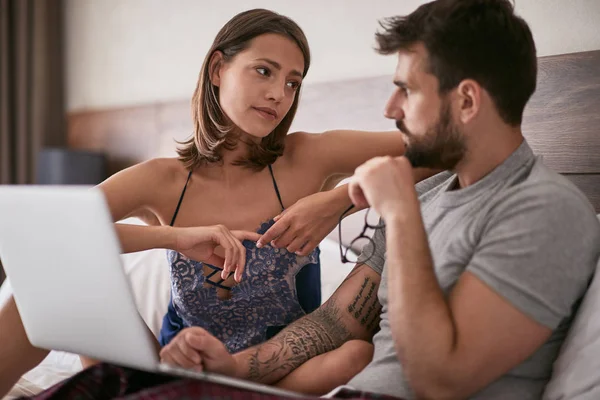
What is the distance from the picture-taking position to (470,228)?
0.94 meters

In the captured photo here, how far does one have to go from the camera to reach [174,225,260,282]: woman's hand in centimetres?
115

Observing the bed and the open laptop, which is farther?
the bed

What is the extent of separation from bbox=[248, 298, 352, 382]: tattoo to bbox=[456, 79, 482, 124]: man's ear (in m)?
0.44

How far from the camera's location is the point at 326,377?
42.2 inches

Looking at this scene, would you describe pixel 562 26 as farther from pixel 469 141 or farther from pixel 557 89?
pixel 469 141

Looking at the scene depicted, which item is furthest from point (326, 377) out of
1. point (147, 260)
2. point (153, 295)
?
point (147, 260)

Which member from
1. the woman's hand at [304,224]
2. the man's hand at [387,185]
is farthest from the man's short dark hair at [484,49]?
the woman's hand at [304,224]

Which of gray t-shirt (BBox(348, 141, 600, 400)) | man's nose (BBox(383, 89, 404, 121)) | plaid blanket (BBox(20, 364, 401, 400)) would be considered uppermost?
man's nose (BBox(383, 89, 404, 121))

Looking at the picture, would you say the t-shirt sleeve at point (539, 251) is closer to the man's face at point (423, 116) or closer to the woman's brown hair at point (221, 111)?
the man's face at point (423, 116)

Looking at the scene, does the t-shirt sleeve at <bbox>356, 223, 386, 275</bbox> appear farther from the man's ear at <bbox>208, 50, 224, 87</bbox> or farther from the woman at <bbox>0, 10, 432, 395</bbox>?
the man's ear at <bbox>208, 50, 224, 87</bbox>

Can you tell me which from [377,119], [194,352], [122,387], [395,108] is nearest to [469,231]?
[395,108]

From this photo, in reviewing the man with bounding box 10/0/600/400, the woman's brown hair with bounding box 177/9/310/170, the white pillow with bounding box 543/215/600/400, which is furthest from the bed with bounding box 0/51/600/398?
the woman's brown hair with bounding box 177/9/310/170

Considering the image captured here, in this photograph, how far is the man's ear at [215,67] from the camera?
1.34 metres

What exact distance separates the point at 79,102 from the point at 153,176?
2013 millimetres
